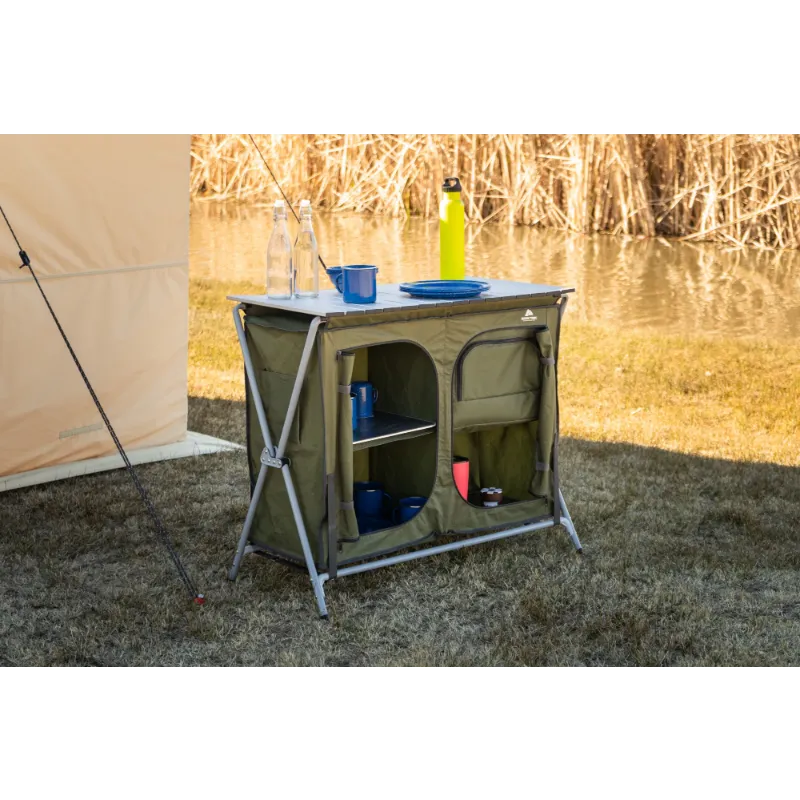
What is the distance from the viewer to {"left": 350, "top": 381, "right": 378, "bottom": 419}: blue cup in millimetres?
4195

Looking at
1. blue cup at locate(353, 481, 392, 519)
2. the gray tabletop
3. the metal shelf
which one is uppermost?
the gray tabletop

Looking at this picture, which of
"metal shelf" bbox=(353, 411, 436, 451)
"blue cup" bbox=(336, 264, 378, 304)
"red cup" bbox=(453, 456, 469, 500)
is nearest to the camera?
"blue cup" bbox=(336, 264, 378, 304)

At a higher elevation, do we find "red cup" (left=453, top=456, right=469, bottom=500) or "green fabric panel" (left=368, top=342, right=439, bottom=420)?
"green fabric panel" (left=368, top=342, right=439, bottom=420)

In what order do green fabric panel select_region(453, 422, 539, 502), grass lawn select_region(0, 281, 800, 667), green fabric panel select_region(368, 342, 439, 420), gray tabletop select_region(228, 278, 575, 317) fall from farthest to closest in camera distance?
green fabric panel select_region(453, 422, 539, 502) < green fabric panel select_region(368, 342, 439, 420) < gray tabletop select_region(228, 278, 575, 317) < grass lawn select_region(0, 281, 800, 667)

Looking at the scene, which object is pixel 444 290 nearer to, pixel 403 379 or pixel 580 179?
pixel 403 379

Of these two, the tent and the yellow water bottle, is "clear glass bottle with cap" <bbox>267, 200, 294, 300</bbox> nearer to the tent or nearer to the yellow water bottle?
the yellow water bottle

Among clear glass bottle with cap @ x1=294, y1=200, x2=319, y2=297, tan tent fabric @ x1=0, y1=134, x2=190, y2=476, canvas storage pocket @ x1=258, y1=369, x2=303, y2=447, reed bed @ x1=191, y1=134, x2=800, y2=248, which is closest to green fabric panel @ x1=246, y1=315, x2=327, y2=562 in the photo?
canvas storage pocket @ x1=258, y1=369, x2=303, y2=447

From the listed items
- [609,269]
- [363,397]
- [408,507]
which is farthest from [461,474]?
[609,269]

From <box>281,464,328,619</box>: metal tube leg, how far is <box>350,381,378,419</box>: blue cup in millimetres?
464

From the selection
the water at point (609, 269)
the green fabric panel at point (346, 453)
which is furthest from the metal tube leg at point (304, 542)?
the water at point (609, 269)

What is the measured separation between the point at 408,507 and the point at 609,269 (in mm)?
5119

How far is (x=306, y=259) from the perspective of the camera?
12.9 feet

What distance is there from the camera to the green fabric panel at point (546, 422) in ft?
13.8

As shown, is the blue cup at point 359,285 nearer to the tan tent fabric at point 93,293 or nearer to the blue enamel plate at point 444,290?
the blue enamel plate at point 444,290
